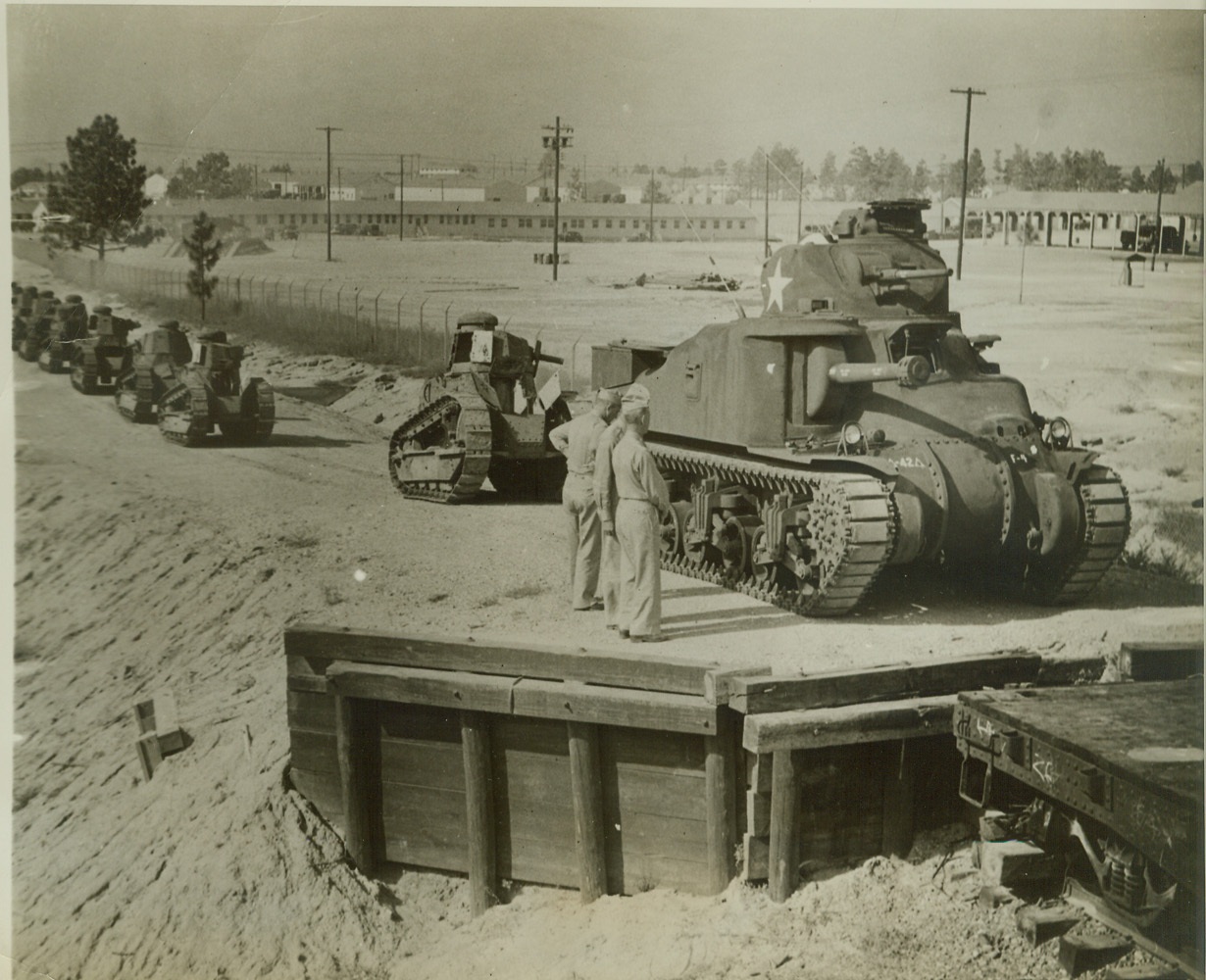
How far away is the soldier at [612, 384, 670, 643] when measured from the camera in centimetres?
1027

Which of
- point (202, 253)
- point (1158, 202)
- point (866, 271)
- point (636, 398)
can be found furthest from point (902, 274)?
point (202, 253)

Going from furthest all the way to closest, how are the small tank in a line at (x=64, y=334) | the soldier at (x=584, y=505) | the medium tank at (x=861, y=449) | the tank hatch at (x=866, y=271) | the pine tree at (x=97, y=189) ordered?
1. the tank hatch at (x=866, y=271)
2. the soldier at (x=584, y=505)
3. the small tank in a line at (x=64, y=334)
4. the medium tank at (x=861, y=449)
5. the pine tree at (x=97, y=189)

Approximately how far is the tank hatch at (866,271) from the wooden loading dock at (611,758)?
4.84 m

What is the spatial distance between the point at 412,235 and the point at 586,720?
39.2 ft

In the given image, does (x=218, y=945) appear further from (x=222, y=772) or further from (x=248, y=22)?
(x=248, y=22)

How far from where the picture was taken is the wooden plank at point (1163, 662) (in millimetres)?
9047

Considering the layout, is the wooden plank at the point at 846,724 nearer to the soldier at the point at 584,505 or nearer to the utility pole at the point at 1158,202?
the soldier at the point at 584,505

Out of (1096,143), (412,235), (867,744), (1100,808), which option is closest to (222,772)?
(867,744)

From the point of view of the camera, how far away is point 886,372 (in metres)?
11.4

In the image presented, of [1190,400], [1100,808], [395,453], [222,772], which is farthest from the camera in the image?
[395,453]

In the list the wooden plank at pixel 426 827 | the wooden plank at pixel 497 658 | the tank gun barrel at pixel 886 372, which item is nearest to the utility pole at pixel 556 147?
the tank gun barrel at pixel 886 372

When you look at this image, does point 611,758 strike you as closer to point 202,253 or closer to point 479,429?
point 479,429

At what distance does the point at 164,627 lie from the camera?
38.5 feet

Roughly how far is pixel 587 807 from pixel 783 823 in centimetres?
140
